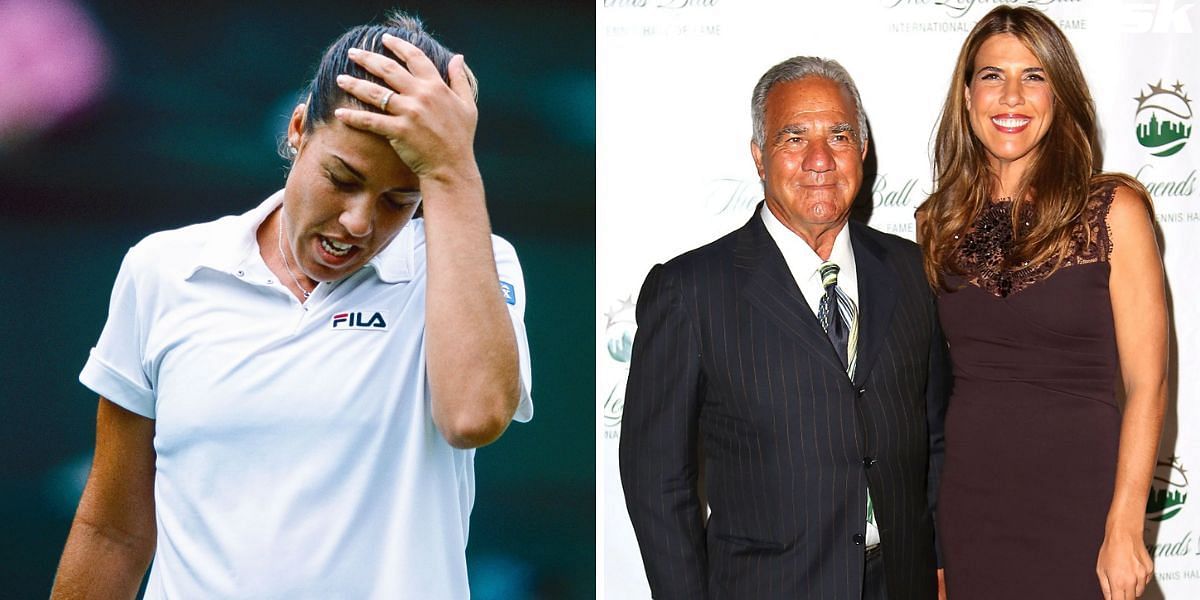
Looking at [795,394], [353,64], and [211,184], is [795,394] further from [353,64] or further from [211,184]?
[211,184]

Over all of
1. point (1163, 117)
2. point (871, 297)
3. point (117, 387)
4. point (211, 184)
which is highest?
point (1163, 117)

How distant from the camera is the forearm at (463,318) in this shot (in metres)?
1.20

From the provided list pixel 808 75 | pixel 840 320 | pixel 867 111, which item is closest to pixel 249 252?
pixel 840 320

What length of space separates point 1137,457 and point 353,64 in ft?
6.04

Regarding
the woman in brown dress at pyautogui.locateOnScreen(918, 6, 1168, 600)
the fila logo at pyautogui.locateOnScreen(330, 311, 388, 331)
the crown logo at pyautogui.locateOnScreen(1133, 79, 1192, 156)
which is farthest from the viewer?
the crown logo at pyautogui.locateOnScreen(1133, 79, 1192, 156)

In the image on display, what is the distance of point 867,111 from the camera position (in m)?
3.13

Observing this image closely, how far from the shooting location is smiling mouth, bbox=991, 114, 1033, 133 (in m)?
2.47

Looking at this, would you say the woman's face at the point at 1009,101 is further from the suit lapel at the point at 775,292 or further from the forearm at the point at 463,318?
the forearm at the point at 463,318

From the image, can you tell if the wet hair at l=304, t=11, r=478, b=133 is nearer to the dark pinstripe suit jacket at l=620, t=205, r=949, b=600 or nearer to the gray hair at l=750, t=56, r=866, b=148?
the dark pinstripe suit jacket at l=620, t=205, r=949, b=600

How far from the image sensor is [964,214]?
2.51m

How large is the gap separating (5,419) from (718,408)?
87.8 inches

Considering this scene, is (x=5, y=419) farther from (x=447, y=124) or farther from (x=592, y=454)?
(x=447, y=124)

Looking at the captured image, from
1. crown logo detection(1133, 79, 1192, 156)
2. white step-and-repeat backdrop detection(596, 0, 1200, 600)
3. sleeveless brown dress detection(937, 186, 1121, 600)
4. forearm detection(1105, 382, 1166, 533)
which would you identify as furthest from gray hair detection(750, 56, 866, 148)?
crown logo detection(1133, 79, 1192, 156)

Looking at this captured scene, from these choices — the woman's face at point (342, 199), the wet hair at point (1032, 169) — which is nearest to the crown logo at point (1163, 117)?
the wet hair at point (1032, 169)
